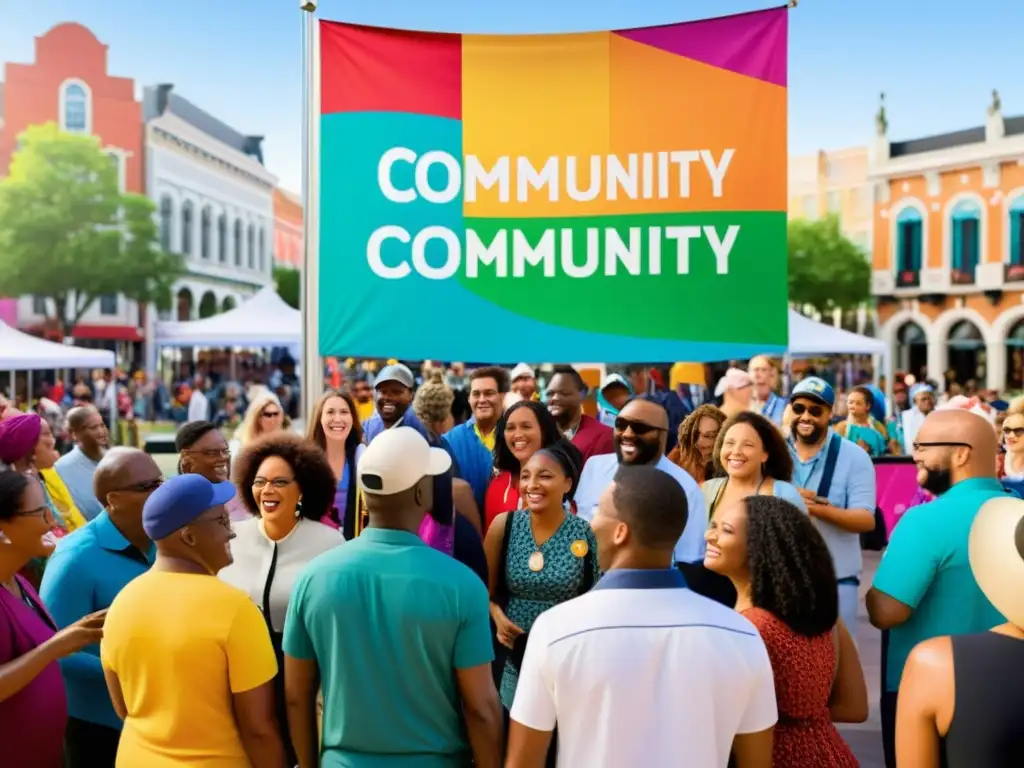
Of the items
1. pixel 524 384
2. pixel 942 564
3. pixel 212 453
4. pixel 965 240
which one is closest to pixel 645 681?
pixel 942 564

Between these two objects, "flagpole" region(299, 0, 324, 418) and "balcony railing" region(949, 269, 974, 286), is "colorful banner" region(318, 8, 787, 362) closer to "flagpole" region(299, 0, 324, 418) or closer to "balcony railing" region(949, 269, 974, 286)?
"flagpole" region(299, 0, 324, 418)

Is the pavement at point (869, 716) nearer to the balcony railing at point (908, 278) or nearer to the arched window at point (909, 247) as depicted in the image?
the balcony railing at point (908, 278)

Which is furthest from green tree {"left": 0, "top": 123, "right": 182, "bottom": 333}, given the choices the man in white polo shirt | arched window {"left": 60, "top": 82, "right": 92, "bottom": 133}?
the man in white polo shirt

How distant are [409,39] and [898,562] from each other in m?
3.11

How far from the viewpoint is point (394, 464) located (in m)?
2.52

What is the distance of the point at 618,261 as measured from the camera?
464cm

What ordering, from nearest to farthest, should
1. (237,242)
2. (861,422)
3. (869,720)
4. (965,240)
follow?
1. (869,720)
2. (861,422)
3. (965,240)
4. (237,242)

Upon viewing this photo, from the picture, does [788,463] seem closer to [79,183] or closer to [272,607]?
[272,607]

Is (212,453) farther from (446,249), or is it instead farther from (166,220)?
(166,220)

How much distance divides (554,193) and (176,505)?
255 cm

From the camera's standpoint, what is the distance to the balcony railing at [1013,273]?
3519 cm

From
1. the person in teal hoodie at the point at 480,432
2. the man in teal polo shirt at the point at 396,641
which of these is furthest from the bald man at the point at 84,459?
the man in teal polo shirt at the point at 396,641

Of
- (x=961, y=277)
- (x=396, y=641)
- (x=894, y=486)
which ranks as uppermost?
(x=961, y=277)

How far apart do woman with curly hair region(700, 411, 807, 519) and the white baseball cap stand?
6.33 feet
